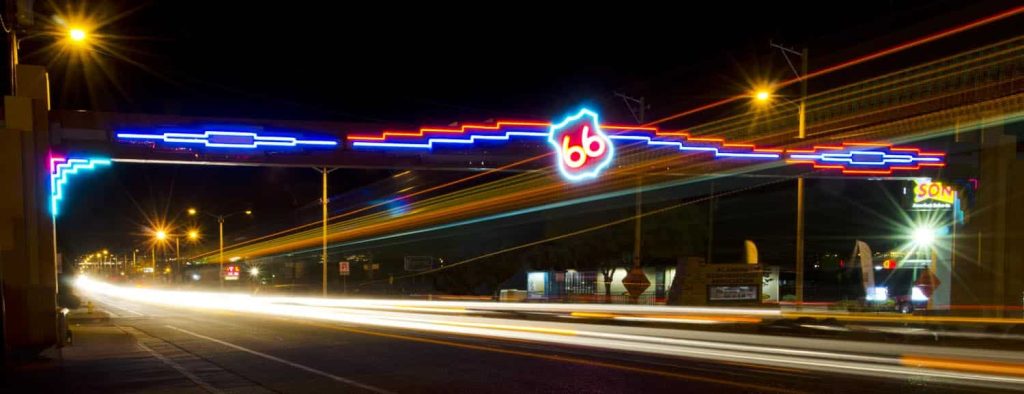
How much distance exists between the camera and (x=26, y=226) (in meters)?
13.5

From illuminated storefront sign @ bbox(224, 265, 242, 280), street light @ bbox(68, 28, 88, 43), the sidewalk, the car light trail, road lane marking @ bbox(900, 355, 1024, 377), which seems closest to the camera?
road lane marking @ bbox(900, 355, 1024, 377)

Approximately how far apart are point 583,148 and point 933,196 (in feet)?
34.9

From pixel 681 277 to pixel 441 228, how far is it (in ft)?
92.6

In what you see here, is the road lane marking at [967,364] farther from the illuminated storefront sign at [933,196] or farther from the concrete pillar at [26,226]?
the concrete pillar at [26,226]

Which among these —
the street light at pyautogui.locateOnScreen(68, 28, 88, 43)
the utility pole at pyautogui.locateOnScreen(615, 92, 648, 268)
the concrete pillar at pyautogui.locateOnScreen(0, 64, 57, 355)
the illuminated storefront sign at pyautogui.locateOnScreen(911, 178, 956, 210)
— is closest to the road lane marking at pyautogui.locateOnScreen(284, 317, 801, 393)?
the concrete pillar at pyautogui.locateOnScreen(0, 64, 57, 355)

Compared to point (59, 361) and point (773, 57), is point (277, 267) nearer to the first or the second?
point (773, 57)

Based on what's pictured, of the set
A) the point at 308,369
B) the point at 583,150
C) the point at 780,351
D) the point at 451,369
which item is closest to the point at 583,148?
the point at 583,150

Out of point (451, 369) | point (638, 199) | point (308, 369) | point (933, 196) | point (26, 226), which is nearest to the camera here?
point (451, 369)

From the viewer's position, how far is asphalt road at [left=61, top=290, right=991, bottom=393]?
9.42 meters

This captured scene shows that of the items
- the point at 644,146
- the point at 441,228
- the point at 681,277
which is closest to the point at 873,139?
the point at 681,277

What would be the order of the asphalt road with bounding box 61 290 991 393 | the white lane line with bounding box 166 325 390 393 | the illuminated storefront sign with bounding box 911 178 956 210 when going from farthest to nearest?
the illuminated storefront sign with bounding box 911 178 956 210
the white lane line with bounding box 166 325 390 393
the asphalt road with bounding box 61 290 991 393

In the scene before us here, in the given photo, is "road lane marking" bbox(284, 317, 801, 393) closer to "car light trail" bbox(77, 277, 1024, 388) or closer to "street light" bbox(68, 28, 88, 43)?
"car light trail" bbox(77, 277, 1024, 388)

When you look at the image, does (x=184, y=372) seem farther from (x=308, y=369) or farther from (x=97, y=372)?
(x=308, y=369)

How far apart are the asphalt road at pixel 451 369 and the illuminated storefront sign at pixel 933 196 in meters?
12.8
